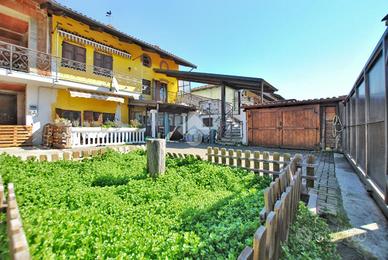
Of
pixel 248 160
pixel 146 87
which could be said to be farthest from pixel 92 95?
pixel 248 160

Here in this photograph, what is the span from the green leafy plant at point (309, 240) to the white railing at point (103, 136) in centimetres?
1139

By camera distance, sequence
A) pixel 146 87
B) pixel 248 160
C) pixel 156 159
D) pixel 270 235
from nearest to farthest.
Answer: pixel 270 235 < pixel 156 159 < pixel 248 160 < pixel 146 87

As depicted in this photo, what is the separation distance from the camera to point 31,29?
12.0 m

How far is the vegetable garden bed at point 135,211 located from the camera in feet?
7.29

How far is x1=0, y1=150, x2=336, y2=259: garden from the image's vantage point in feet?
7.25

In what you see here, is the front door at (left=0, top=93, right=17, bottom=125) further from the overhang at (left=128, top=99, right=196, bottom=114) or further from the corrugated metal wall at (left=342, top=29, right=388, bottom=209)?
the corrugated metal wall at (left=342, top=29, right=388, bottom=209)

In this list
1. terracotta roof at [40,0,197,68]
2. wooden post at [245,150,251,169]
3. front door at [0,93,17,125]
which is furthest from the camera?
front door at [0,93,17,125]

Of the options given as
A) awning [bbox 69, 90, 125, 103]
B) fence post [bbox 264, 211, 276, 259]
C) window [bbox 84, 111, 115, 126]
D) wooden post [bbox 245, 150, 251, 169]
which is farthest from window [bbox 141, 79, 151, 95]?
fence post [bbox 264, 211, 276, 259]

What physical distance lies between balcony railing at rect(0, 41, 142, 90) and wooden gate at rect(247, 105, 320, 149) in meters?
10.8

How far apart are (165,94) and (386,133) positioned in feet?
65.7

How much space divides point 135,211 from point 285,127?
42.9ft

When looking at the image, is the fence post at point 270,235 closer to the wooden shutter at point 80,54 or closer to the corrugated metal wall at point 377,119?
the corrugated metal wall at point 377,119

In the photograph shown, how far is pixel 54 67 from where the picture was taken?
41.6ft

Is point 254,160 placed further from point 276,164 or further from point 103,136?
point 103,136
